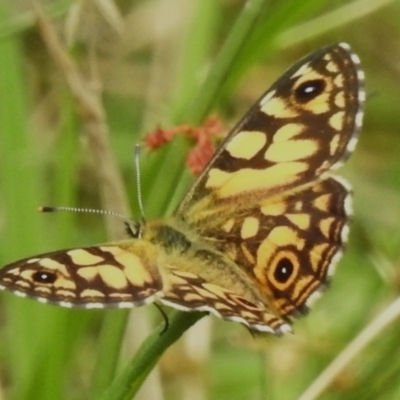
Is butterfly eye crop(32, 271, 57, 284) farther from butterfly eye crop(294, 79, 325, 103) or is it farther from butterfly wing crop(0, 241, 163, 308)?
butterfly eye crop(294, 79, 325, 103)

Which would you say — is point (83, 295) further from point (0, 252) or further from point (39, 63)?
point (39, 63)

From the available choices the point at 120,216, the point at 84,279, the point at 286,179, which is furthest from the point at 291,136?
the point at 84,279

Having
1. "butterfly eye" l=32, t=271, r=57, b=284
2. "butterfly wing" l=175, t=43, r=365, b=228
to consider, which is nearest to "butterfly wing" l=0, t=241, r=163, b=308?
"butterfly eye" l=32, t=271, r=57, b=284

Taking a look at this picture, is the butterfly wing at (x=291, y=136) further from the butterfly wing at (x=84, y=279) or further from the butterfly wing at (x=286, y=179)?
the butterfly wing at (x=84, y=279)

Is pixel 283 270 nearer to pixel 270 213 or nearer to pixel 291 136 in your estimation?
pixel 270 213

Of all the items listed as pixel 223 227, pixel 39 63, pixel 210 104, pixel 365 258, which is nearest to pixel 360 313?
pixel 365 258
